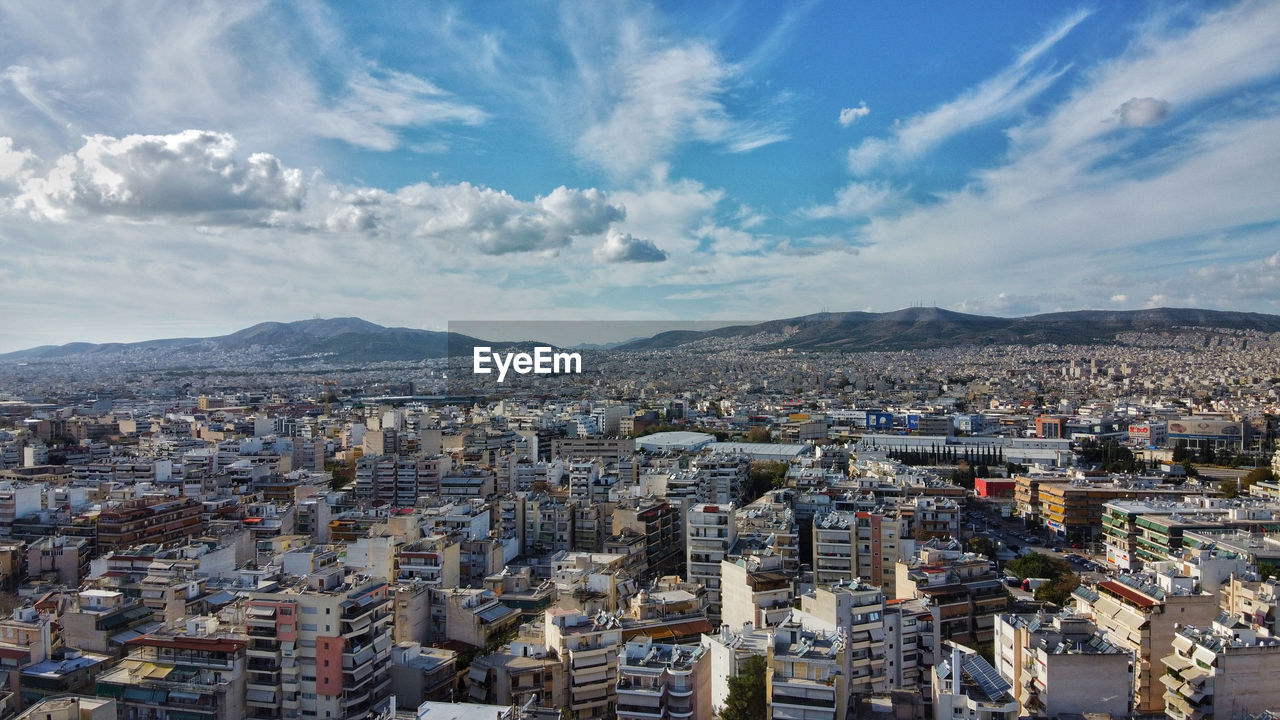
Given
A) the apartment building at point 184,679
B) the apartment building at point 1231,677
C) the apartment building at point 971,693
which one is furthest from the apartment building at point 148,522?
the apartment building at point 1231,677

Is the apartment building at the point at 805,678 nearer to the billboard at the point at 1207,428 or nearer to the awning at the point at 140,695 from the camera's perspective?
the awning at the point at 140,695

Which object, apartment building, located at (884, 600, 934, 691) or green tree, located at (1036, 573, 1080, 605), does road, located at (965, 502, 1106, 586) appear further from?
apartment building, located at (884, 600, 934, 691)

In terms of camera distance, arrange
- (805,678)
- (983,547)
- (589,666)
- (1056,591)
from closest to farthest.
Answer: (805,678), (589,666), (1056,591), (983,547)

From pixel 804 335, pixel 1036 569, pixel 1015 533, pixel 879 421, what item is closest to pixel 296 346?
pixel 804 335

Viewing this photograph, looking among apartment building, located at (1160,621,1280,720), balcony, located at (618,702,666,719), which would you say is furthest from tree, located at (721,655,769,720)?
apartment building, located at (1160,621,1280,720)

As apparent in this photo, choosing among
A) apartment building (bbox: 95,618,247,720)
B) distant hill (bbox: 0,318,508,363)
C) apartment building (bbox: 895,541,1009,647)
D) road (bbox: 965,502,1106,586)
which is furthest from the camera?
distant hill (bbox: 0,318,508,363)

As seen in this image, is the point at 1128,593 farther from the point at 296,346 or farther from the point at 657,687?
the point at 296,346

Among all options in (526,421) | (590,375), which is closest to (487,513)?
(526,421)
